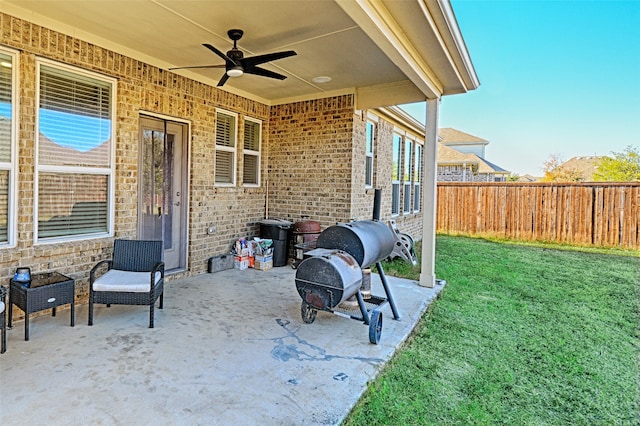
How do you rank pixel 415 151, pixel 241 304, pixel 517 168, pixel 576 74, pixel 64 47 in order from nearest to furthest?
pixel 64 47 < pixel 241 304 < pixel 415 151 < pixel 576 74 < pixel 517 168

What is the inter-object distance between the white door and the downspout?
3766mm

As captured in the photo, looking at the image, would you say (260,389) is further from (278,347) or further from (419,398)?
(419,398)

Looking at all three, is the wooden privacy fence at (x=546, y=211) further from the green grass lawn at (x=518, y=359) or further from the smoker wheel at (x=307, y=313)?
the smoker wheel at (x=307, y=313)

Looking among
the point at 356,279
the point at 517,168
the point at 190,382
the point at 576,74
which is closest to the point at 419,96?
the point at 356,279

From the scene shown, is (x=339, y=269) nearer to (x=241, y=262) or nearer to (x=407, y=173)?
(x=241, y=262)

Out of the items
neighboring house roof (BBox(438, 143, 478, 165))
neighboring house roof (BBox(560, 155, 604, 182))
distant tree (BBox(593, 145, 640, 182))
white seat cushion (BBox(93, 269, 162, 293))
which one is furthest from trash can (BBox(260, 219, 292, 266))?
neighboring house roof (BBox(560, 155, 604, 182))

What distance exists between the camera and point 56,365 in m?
2.75

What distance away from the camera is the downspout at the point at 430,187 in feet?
17.3

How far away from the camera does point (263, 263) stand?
6152 millimetres

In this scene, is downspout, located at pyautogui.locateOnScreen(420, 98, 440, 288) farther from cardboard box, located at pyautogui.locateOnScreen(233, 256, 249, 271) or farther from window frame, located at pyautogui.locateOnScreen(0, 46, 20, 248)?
window frame, located at pyautogui.locateOnScreen(0, 46, 20, 248)

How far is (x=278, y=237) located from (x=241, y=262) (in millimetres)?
794

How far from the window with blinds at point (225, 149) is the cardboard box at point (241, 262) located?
1336mm

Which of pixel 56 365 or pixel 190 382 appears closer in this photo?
pixel 190 382

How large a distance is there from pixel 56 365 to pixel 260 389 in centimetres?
165
